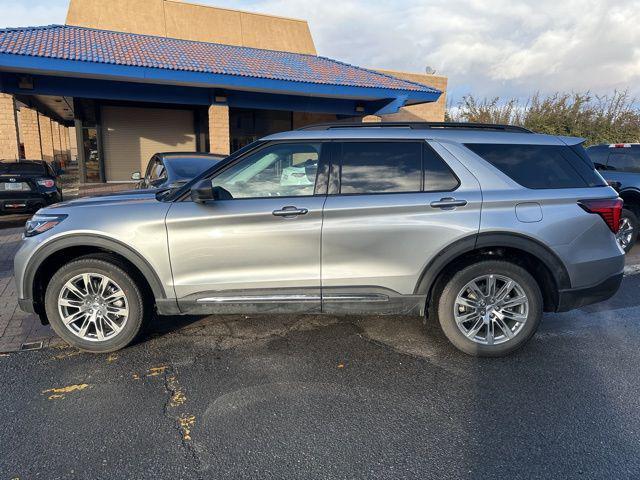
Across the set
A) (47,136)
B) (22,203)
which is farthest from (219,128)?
(47,136)

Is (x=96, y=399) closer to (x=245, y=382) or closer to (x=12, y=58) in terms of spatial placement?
(x=245, y=382)

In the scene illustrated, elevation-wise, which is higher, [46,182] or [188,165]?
[188,165]

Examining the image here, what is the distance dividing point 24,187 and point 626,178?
11.5 m

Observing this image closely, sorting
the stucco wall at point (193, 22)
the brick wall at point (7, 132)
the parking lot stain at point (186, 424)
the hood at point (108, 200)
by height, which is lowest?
the parking lot stain at point (186, 424)

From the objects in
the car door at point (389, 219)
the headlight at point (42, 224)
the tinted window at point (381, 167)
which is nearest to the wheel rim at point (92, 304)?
the headlight at point (42, 224)

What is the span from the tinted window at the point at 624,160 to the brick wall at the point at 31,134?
66.5 ft

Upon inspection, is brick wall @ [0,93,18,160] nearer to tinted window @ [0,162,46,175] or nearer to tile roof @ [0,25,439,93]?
tile roof @ [0,25,439,93]

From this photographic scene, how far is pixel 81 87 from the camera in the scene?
523 inches

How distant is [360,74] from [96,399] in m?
15.7

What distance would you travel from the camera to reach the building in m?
12.5

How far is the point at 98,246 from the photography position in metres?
3.52

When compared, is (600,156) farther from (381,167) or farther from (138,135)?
(138,135)

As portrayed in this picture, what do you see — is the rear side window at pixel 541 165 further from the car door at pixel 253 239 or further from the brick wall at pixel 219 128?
the brick wall at pixel 219 128

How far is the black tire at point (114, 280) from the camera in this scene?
11.7ft
